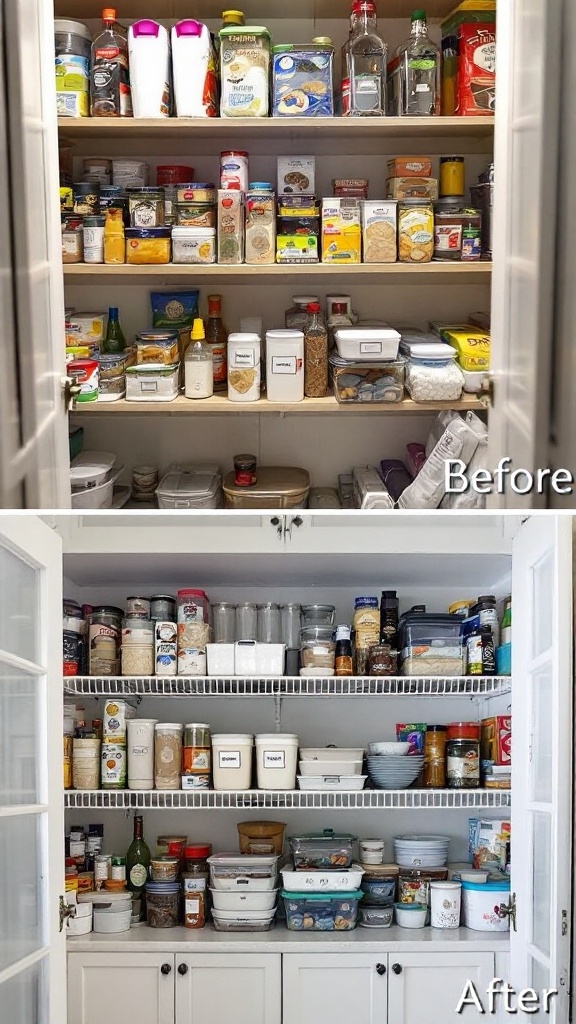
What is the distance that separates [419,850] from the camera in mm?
1743

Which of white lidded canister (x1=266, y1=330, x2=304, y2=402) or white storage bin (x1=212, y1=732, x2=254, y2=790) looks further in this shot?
white lidded canister (x1=266, y1=330, x2=304, y2=402)

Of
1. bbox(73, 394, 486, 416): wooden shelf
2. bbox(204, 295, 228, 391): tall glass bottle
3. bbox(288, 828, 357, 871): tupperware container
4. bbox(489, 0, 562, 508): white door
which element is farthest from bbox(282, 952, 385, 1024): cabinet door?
bbox(204, 295, 228, 391): tall glass bottle

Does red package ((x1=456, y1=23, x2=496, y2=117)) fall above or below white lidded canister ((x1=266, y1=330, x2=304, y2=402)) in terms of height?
above

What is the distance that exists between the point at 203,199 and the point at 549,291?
3.70ft

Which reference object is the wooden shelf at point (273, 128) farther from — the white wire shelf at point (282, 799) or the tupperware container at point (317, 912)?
the tupperware container at point (317, 912)

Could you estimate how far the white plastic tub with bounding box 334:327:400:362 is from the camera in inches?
85.8

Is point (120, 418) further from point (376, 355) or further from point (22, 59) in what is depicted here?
point (22, 59)

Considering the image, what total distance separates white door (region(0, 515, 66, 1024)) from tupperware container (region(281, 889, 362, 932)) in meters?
0.33

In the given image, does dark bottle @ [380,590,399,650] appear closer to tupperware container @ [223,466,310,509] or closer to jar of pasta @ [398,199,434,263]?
tupperware container @ [223,466,310,509]

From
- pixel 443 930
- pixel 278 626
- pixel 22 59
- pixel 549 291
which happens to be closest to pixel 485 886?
pixel 443 930

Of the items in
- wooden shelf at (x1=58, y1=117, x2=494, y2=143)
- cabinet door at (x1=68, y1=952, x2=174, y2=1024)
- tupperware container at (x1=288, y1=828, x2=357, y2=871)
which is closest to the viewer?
cabinet door at (x1=68, y1=952, x2=174, y2=1024)

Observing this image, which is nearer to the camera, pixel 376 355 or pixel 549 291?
pixel 549 291

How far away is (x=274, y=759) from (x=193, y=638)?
8.5 inches

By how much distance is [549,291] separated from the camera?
1256mm
